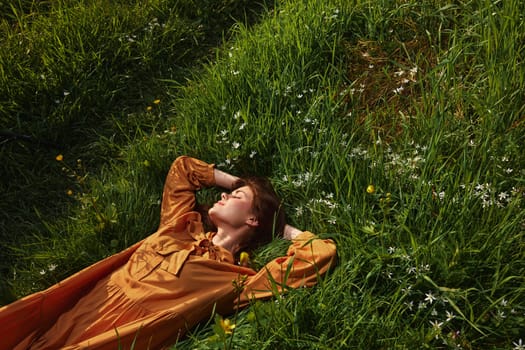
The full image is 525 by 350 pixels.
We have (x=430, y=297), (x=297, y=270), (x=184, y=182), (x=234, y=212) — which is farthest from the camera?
(x=184, y=182)

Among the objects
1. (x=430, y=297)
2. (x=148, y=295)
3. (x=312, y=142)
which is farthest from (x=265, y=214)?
(x=430, y=297)

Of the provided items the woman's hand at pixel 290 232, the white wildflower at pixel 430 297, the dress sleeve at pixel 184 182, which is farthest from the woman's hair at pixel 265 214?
the white wildflower at pixel 430 297

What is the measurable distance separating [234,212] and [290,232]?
1.05ft

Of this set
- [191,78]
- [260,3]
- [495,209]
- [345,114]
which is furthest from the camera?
[260,3]

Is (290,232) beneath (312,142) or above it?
beneath

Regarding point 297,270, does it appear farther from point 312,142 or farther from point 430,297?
point 312,142

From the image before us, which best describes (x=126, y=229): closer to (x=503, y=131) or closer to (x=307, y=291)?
(x=307, y=291)

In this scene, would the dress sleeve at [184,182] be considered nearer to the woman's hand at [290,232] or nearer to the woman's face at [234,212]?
the woman's face at [234,212]

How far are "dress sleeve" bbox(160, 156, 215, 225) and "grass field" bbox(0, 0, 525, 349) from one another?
0.47 ft

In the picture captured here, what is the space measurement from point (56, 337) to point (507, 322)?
78.6 inches

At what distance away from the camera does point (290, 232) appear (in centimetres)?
313

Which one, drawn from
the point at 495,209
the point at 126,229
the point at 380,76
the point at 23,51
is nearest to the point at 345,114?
the point at 380,76

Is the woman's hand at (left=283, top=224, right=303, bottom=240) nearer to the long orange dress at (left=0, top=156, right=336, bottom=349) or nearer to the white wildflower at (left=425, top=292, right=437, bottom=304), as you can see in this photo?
the long orange dress at (left=0, top=156, right=336, bottom=349)

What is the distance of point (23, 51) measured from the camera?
4.25m
